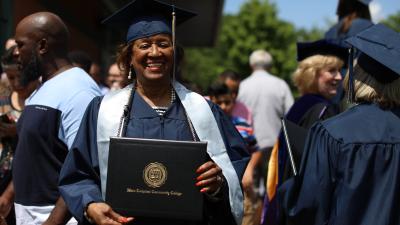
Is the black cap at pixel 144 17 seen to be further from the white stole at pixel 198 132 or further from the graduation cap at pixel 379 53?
the graduation cap at pixel 379 53

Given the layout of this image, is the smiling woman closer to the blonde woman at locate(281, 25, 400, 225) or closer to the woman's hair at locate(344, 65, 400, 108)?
the blonde woman at locate(281, 25, 400, 225)

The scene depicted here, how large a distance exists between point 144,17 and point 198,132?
0.65 m

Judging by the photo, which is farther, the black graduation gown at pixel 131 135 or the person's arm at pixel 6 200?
the person's arm at pixel 6 200

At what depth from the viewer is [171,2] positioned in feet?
11.2

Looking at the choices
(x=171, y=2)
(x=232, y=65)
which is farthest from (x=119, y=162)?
(x=232, y=65)

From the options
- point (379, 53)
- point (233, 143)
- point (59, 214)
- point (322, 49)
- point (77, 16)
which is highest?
point (379, 53)

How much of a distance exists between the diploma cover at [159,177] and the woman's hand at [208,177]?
0.08 ft

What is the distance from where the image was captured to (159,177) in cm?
279

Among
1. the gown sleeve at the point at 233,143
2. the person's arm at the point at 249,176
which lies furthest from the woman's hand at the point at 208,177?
the person's arm at the point at 249,176

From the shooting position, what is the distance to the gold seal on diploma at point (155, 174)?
279 centimetres

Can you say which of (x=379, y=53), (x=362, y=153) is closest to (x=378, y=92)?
(x=379, y=53)

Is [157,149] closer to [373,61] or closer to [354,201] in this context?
[354,201]

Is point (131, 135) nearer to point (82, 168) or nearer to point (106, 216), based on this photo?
point (82, 168)

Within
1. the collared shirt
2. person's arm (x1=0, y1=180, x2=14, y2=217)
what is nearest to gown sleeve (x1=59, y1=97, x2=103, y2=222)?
person's arm (x1=0, y1=180, x2=14, y2=217)
